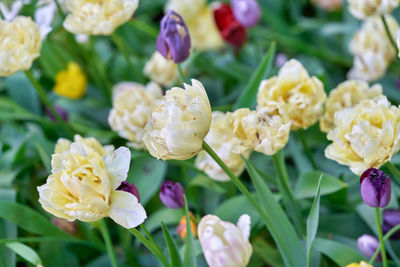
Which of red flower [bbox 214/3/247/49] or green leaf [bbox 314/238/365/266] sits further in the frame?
red flower [bbox 214/3/247/49]

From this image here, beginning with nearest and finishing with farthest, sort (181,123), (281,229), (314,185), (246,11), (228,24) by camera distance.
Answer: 1. (181,123)
2. (281,229)
3. (314,185)
4. (246,11)
5. (228,24)

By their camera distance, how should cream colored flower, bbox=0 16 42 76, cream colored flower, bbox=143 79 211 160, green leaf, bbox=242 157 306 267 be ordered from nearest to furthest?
1. cream colored flower, bbox=143 79 211 160
2. green leaf, bbox=242 157 306 267
3. cream colored flower, bbox=0 16 42 76

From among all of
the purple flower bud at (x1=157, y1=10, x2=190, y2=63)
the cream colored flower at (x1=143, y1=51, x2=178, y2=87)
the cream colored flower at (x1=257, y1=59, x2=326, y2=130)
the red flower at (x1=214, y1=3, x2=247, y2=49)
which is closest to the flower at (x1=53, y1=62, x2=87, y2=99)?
the cream colored flower at (x1=143, y1=51, x2=178, y2=87)

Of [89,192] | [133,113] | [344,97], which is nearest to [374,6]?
[344,97]

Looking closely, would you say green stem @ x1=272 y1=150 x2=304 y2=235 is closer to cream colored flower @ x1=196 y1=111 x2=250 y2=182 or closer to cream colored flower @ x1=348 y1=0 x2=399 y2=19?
cream colored flower @ x1=196 y1=111 x2=250 y2=182

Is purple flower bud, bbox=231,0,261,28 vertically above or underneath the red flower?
above

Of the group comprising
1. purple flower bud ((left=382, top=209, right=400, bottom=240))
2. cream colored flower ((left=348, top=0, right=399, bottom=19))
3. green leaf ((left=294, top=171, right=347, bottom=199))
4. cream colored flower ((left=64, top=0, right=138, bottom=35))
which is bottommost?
purple flower bud ((left=382, top=209, right=400, bottom=240))

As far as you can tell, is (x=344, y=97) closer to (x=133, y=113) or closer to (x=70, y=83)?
(x=133, y=113)

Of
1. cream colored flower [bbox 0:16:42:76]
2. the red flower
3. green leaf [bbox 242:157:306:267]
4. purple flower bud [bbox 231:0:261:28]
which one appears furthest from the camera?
the red flower
